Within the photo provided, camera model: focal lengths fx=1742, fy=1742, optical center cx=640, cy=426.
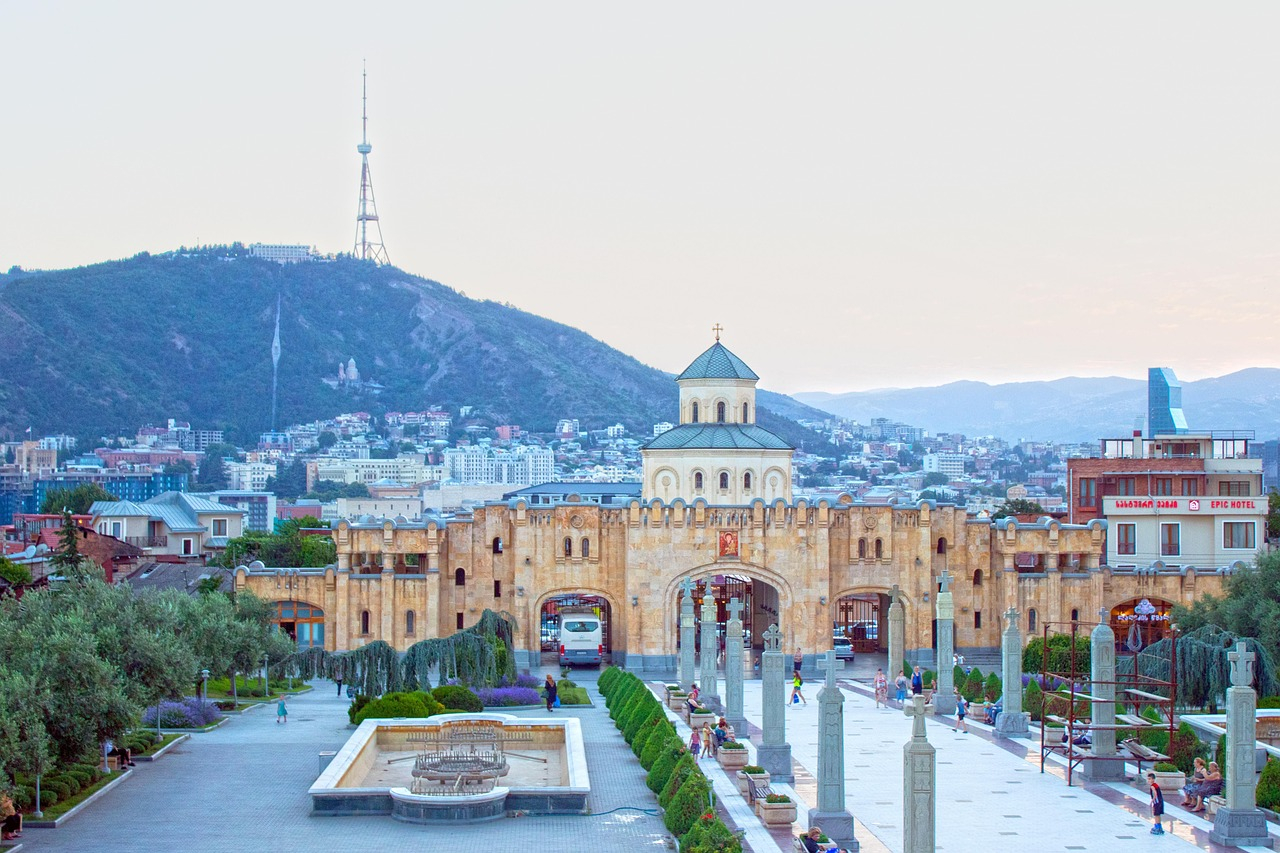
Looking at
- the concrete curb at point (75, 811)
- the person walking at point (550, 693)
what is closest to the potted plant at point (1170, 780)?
the person walking at point (550, 693)

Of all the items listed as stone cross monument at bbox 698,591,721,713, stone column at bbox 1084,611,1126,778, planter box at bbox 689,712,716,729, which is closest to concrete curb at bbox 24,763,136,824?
planter box at bbox 689,712,716,729

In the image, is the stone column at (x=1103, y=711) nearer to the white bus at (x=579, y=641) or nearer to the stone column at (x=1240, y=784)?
the stone column at (x=1240, y=784)

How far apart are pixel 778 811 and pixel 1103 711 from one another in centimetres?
920

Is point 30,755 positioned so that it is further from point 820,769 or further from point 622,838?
point 820,769

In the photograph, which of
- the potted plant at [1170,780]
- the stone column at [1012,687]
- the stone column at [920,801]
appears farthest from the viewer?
the stone column at [1012,687]

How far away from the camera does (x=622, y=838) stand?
30.6 meters

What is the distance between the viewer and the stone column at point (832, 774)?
2977 cm

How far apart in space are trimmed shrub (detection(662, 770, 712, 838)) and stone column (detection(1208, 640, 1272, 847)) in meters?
8.91

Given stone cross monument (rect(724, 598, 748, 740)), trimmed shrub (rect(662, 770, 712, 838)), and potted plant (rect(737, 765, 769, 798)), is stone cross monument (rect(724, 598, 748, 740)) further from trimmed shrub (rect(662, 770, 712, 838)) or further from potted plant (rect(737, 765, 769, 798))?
trimmed shrub (rect(662, 770, 712, 838))

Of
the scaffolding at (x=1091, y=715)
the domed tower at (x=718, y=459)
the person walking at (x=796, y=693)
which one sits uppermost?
the domed tower at (x=718, y=459)

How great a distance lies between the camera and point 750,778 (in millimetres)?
34406

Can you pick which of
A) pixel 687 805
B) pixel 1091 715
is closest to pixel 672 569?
pixel 1091 715

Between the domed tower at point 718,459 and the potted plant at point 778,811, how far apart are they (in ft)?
107

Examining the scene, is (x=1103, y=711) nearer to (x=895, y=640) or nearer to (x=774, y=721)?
(x=774, y=721)
